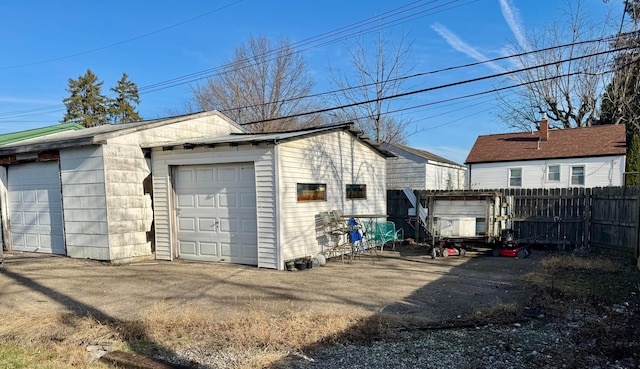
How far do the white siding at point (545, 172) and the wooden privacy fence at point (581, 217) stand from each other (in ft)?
31.8

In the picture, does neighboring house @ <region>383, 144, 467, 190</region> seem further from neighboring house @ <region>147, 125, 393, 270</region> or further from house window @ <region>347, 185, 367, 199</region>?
neighboring house @ <region>147, 125, 393, 270</region>

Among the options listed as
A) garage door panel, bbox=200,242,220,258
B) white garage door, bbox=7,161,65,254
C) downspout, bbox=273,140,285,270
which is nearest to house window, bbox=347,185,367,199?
downspout, bbox=273,140,285,270

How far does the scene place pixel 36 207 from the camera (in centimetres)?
1015

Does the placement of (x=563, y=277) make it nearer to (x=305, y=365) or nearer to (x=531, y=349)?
(x=531, y=349)

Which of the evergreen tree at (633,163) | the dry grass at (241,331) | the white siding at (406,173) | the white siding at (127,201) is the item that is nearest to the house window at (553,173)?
the evergreen tree at (633,163)

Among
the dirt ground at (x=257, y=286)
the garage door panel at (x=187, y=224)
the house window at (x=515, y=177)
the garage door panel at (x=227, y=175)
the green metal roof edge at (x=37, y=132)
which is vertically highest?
the green metal roof edge at (x=37, y=132)

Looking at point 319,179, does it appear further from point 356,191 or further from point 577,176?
point 577,176

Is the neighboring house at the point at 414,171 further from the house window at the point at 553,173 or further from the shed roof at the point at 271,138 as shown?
the shed roof at the point at 271,138

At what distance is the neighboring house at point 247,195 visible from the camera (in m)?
8.14

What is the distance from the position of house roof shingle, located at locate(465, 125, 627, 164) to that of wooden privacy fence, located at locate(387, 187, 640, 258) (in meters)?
9.96

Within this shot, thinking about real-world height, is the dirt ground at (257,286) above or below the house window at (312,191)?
below

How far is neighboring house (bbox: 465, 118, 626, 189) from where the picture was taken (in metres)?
18.5

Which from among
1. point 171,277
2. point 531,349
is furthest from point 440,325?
point 171,277

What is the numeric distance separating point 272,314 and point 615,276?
611cm
